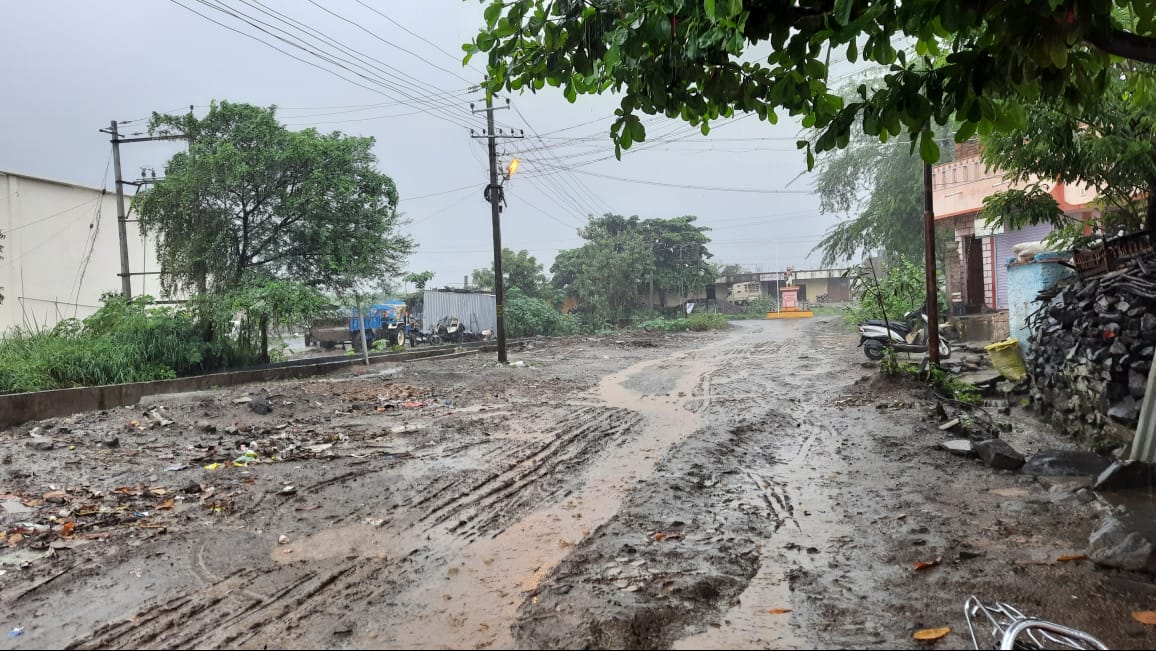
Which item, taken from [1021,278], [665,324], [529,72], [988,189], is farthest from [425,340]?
[529,72]

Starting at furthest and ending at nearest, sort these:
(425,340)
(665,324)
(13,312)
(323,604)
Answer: (665,324), (425,340), (13,312), (323,604)

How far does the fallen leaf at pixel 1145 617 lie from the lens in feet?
10.2

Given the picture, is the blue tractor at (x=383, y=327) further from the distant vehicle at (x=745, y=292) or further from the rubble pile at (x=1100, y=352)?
the distant vehicle at (x=745, y=292)

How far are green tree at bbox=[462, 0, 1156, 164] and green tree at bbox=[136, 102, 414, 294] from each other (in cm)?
1395

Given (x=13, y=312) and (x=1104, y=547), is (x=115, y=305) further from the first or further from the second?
(x=1104, y=547)

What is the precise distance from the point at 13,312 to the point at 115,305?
31.7 ft

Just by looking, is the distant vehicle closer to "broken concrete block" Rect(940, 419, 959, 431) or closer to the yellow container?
the yellow container

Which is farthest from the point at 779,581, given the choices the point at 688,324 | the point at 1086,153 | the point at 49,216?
the point at 688,324

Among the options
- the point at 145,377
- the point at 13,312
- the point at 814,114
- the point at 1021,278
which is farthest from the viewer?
the point at 13,312

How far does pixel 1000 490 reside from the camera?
539 centimetres

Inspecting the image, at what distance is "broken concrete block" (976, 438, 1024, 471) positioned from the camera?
5.92 meters

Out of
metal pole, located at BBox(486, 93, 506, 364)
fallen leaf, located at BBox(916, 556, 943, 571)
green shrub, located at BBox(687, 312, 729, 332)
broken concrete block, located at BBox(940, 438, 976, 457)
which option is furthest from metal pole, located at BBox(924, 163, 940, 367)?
green shrub, located at BBox(687, 312, 729, 332)

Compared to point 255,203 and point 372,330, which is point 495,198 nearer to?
point 255,203

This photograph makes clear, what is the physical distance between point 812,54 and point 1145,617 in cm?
322
